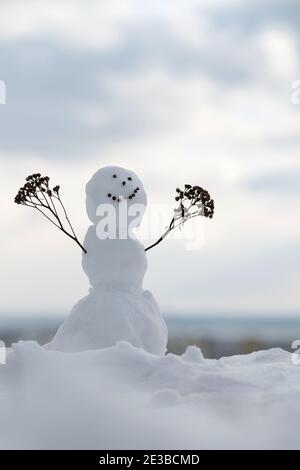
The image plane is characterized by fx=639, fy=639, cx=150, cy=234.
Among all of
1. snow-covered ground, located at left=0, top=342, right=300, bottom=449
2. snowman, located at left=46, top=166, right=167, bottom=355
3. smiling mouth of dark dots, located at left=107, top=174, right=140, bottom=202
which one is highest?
smiling mouth of dark dots, located at left=107, top=174, right=140, bottom=202

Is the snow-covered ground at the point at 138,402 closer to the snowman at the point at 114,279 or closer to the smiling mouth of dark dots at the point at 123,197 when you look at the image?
the snowman at the point at 114,279

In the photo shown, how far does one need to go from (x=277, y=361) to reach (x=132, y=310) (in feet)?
5.91

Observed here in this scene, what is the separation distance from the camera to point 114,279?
25.7 feet

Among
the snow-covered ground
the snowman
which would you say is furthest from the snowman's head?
the snow-covered ground

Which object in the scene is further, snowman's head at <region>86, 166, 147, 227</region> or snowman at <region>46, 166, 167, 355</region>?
snowman's head at <region>86, 166, 147, 227</region>

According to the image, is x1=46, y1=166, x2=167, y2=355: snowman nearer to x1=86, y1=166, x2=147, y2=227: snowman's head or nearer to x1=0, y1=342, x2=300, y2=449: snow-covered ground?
x1=86, y1=166, x2=147, y2=227: snowman's head

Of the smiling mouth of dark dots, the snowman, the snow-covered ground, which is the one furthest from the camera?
the smiling mouth of dark dots

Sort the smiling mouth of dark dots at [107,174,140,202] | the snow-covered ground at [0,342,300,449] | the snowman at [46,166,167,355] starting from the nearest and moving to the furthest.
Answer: the snow-covered ground at [0,342,300,449] < the snowman at [46,166,167,355] < the smiling mouth of dark dots at [107,174,140,202]

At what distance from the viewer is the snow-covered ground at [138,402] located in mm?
5023

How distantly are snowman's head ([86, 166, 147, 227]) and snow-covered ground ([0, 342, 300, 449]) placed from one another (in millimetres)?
2318

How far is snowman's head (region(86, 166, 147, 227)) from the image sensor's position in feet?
26.5
